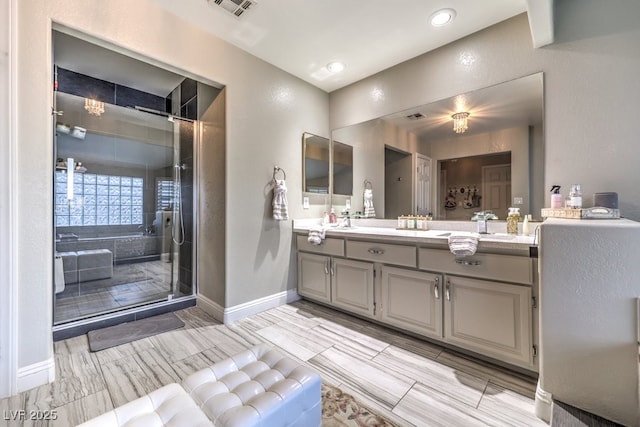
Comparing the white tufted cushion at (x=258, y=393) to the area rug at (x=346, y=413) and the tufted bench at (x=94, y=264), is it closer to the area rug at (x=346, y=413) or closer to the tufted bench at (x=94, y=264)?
the area rug at (x=346, y=413)

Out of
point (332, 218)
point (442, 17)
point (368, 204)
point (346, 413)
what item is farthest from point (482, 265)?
point (442, 17)

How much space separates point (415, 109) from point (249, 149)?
1.74 meters

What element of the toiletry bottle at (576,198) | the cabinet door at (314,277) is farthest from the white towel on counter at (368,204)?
the toiletry bottle at (576,198)

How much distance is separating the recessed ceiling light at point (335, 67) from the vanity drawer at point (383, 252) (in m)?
1.90

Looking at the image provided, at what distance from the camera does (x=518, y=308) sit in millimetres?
Result: 1692

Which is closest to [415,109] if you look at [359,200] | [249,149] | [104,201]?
[359,200]

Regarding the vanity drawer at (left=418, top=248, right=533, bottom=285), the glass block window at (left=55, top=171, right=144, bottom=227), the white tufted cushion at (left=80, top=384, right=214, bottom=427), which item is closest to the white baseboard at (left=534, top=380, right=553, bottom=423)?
the vanity drawer at (left=418, top=248, right=533, bottom=285)

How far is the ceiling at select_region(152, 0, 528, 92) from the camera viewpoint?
2.05 metres

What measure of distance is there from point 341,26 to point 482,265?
7.27 ft

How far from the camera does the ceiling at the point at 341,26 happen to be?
2049 millimetres

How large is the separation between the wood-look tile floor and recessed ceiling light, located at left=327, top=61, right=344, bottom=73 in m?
2.67

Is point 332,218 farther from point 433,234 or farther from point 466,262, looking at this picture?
point 466,262

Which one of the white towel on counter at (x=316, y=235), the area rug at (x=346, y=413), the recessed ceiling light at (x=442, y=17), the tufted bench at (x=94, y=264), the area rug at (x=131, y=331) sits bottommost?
the area rug at (x=346, y=413)

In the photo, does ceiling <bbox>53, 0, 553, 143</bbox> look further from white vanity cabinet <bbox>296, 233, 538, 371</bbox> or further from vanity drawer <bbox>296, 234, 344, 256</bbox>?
vanity drawer <bbox>296, 234, 344, 256</bbox>
